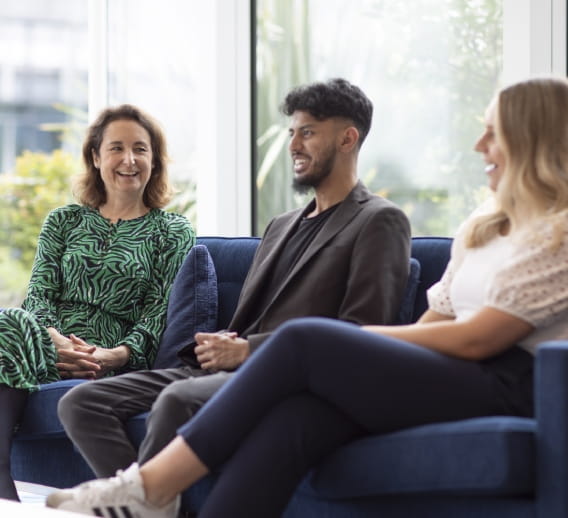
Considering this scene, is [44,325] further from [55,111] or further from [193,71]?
[55,111]

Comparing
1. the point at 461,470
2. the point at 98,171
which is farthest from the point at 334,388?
the point at 98,171

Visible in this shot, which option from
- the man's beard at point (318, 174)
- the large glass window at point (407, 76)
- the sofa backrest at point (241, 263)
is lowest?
the sofa backrest at point (241, 263)

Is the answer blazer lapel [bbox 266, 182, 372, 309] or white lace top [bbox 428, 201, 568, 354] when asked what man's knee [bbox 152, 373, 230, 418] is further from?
white lace top [bbox 428, 201, 568, 354]

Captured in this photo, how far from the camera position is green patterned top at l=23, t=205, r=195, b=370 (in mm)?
3408

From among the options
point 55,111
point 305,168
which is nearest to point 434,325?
point 305,168

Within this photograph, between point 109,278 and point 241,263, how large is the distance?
44 centimetres

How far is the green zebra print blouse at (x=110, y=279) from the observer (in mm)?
3400

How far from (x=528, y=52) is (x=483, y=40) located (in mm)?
285

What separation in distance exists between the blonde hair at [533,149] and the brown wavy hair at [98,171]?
165 cm

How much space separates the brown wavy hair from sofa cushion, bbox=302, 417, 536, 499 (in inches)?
67.1

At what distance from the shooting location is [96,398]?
112 inches

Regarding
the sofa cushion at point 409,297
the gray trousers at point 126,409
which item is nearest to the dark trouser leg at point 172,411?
the gray trousers at point 126,409

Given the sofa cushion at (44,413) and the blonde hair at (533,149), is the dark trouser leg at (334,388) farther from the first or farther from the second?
the sofa cushion at (44,413)

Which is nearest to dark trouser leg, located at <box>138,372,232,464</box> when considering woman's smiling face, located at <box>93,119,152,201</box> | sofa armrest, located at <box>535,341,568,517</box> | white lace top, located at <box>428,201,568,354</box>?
white lace top, located at <box>428,201,568,354</box>
